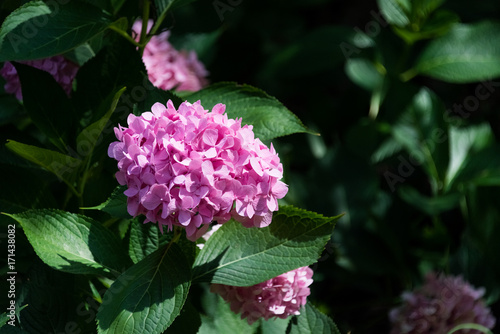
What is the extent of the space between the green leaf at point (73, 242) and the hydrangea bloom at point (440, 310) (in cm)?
91

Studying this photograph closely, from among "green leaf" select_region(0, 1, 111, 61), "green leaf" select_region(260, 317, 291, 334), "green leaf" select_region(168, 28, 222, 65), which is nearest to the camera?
"green leaf" select_region(0, 1, 111, 61)

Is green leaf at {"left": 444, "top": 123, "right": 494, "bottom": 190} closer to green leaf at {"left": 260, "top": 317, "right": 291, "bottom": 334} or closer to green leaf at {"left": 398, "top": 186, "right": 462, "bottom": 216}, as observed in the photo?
green leaf at {"left": 398, "top": 186, "right": 462, "bottom": 216}

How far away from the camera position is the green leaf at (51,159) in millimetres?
938

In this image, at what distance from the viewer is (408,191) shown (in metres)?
1.90

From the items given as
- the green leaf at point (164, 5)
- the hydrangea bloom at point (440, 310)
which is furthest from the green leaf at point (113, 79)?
the hydrangea bloom at point (440, 310)

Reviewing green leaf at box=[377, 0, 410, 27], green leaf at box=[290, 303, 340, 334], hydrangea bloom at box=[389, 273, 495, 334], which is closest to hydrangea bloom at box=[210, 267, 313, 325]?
green leaf at box=[290, 303, 340, 334]

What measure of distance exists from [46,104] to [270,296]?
515 millimetres

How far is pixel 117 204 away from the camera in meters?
0.96

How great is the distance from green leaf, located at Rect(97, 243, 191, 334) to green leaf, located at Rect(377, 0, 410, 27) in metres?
1.28

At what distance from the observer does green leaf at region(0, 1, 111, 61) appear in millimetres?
1012

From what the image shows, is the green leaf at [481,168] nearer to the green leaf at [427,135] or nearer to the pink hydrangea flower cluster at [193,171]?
the green leaf at [427,135]

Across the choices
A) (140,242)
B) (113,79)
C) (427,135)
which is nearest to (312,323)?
(140,242)

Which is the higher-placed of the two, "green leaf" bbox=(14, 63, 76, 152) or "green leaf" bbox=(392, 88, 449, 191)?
"green leaf" bbox=(14, 63, 76, 152)

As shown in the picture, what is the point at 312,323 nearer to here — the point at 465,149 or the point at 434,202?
the point at 434,202
